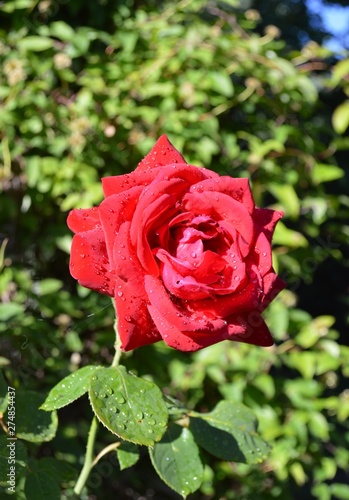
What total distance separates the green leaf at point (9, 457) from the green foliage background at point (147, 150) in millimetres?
898

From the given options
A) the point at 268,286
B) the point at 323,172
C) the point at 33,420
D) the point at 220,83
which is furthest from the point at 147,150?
the point at 268,286

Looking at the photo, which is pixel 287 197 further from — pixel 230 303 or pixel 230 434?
pixel 230 303

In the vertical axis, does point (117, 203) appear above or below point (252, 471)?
above

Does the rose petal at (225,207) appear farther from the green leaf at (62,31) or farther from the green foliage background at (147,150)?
the green leaf at (62,31)

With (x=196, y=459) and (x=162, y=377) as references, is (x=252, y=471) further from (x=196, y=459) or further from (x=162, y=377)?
(x=196, y=459)

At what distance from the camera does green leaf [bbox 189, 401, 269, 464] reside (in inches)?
30.3

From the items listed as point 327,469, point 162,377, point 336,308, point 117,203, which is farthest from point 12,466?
point 336,308

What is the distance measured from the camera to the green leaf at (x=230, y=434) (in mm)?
770

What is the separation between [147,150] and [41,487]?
122 cm

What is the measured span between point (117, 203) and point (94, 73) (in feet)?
4.65

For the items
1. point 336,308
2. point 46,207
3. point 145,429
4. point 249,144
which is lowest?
point 336,308

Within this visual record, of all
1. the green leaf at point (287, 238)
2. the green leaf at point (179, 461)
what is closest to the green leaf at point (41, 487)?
the green leaf at point (179, 461)

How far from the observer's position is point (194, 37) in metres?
1.95

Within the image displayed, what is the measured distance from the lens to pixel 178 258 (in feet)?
2.03
